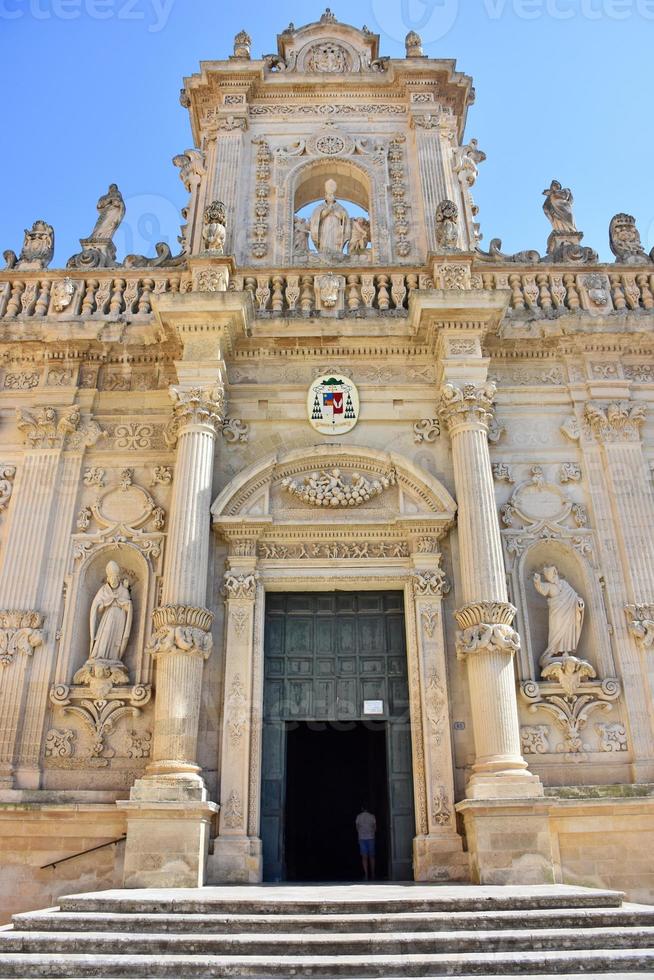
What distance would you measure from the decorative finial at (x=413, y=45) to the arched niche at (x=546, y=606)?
11.0m

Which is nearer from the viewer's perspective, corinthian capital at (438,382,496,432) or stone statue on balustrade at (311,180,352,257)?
corinthian capital at (438,382,496,432)

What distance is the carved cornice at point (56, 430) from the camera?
38.9ft

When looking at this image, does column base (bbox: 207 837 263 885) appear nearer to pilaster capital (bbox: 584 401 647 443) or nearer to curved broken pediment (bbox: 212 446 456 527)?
curved broken pediment (bbox: 212 446 456 527)

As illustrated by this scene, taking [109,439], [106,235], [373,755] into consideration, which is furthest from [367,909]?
[106,235]

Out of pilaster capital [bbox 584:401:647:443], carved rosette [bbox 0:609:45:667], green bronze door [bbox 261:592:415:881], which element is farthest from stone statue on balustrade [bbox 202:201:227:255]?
pilaster capital [bbox 584:401:647:443]

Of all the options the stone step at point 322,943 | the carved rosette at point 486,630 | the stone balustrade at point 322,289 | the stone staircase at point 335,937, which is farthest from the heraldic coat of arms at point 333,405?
the stone step at point 322,943

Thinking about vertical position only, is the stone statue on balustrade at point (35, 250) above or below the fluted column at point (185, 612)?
above

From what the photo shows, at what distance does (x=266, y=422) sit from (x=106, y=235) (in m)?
5.14

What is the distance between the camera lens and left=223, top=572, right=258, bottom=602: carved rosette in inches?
421

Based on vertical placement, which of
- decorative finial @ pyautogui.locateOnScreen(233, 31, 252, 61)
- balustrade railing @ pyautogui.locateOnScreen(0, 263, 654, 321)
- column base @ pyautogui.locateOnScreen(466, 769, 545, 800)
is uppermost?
decorative finial @ pyautogui.locateOnScreen(233, 31, 252, 61)

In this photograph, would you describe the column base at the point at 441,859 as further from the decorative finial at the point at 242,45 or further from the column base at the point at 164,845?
the decorative finial at the point at 242,45

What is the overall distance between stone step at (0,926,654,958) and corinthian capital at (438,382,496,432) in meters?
6.95

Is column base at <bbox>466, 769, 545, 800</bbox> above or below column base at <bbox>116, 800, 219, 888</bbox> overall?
above

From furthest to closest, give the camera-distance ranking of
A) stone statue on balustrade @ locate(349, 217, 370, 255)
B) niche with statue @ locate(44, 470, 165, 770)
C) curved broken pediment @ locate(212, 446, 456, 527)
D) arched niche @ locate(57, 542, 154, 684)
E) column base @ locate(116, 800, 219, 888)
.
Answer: stone statue on balustrade @ locate(349, 217, 370, 255)
curved broken pediment @ locate(212, 446, 456, 527)
arched niche @ locate(57, 542, 154, 684)
niche with statue @ locate(44, 470, 165, 770)
column base @ locate(116, 800, 219, 888)
